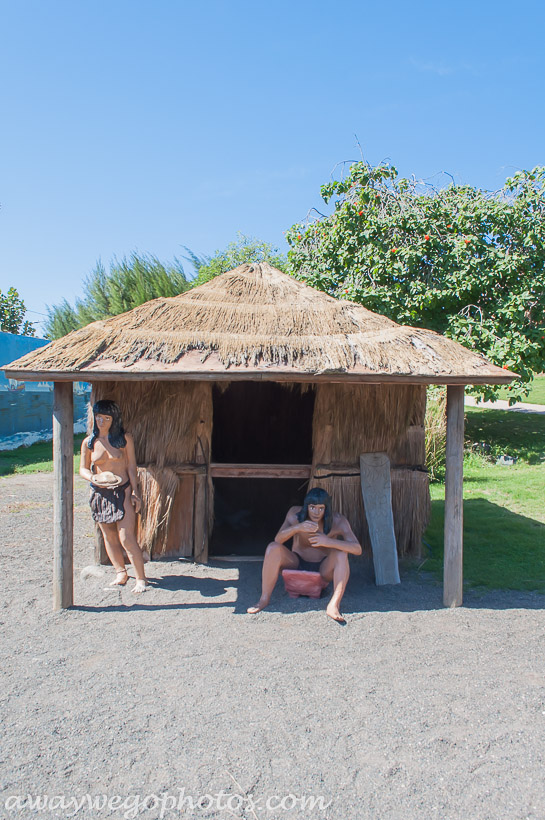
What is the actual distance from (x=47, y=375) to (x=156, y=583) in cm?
224

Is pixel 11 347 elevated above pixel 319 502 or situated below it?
above

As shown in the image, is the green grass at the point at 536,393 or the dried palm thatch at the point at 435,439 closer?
the dried palm thatch at the point at 435,439

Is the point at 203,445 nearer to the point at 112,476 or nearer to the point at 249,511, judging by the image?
the point at 112,476

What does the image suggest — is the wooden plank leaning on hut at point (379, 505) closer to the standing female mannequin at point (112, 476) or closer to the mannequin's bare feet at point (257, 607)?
the mannequin's bare feet at point (257, 607)

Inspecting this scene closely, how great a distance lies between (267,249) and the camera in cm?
3009

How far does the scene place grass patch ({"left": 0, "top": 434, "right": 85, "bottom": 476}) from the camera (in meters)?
11.6

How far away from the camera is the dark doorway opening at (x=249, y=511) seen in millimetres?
6941

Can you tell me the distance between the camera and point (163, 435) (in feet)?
18.9

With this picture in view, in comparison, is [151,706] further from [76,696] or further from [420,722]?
[420,722]

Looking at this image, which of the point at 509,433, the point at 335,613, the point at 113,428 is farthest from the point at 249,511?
the point at 509,433

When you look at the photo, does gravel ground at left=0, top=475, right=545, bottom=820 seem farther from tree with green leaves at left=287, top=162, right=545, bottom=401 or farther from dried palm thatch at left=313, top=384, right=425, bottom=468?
tree with green leaves at left=287, top=162, right=545, bottom=401

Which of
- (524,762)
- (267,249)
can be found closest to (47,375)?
(524,762)

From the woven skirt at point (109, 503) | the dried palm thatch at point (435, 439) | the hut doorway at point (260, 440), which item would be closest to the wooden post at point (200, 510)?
the woven skirt at point (109, 503)

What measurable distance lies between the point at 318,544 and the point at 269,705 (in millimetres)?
1464
